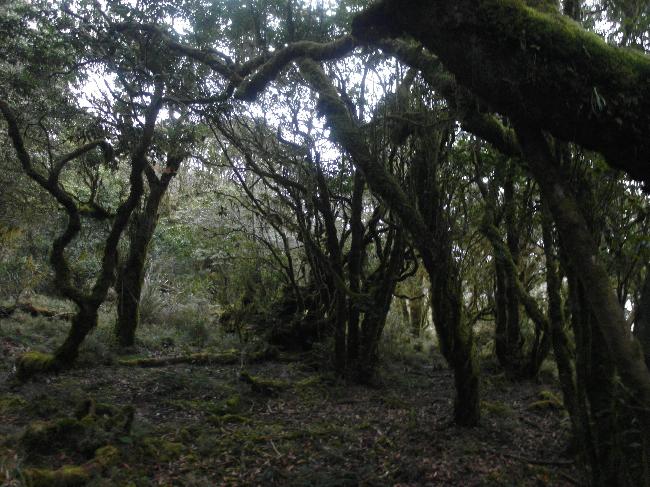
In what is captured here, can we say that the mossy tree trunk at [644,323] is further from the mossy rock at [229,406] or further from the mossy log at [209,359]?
the mossy log at [209,359]

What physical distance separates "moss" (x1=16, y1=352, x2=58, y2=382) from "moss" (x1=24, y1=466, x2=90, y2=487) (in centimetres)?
342

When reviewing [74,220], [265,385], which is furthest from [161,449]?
[74,220]

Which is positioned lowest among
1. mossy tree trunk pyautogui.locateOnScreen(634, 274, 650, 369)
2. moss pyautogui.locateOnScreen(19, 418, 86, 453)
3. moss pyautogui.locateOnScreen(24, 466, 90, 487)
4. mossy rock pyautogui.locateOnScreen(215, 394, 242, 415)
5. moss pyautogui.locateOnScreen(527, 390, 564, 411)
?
moss pyautogui.locateOnScreen(24, 466, 90, 487)

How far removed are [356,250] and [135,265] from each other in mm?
4921

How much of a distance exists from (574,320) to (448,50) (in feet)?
6.89

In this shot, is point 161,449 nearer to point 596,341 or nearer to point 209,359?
point 596,341

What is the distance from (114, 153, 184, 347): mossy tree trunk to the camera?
10.1 m

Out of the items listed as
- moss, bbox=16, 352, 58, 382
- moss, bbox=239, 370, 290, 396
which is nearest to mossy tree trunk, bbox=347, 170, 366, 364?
moss, bbox=239, 370, 290, 396

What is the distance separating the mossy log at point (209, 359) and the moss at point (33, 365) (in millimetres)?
1317

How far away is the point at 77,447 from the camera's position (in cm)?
474

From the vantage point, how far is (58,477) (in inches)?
157

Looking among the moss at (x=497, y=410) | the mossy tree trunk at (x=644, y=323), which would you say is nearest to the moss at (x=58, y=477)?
the mossy tree trunk at (x=644, y=323)

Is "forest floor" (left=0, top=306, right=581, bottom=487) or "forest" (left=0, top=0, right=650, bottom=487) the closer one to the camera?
"forest" (left=0, top=0, right=650, bottom=487)

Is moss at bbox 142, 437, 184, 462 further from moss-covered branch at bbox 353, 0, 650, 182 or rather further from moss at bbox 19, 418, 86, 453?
moss-covered branch at bbox 353, 0, 650, 182
